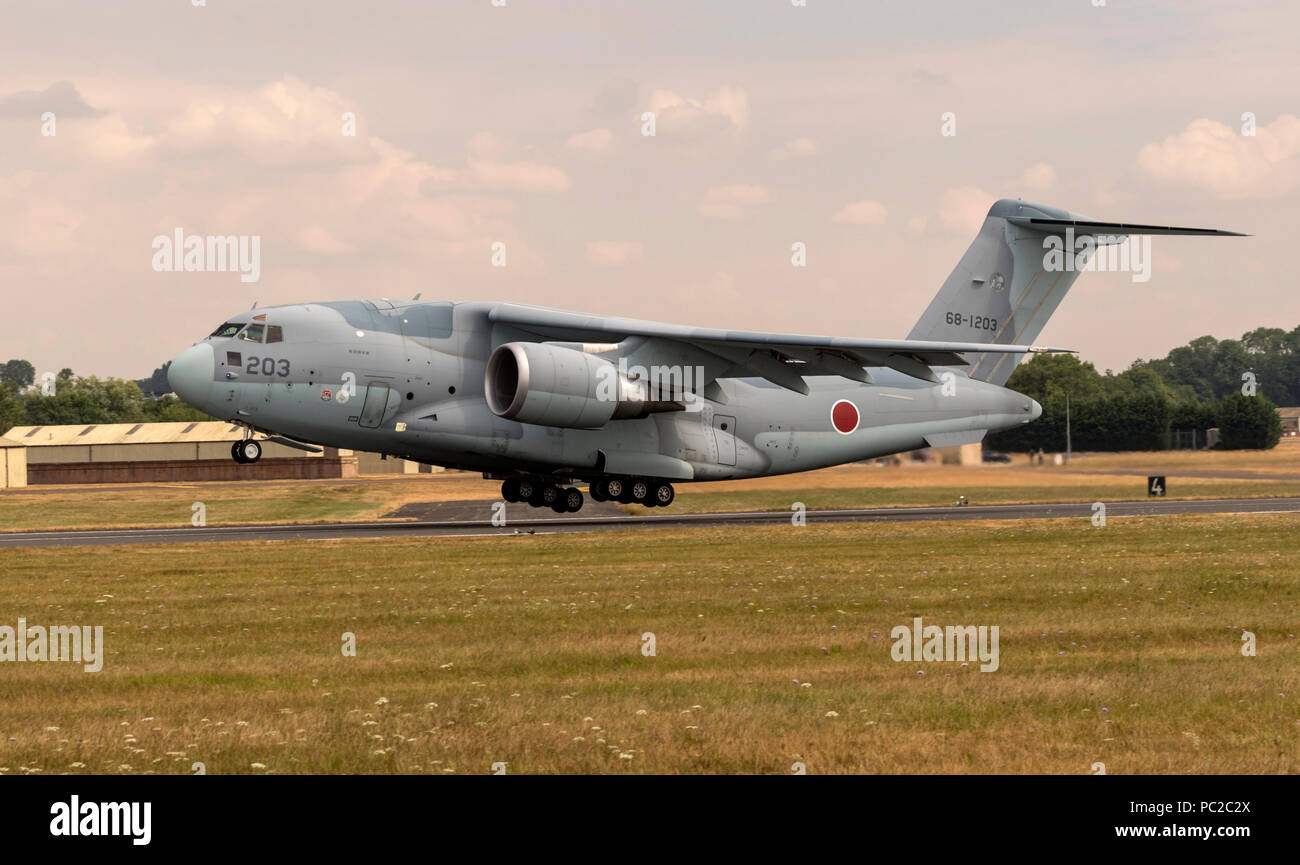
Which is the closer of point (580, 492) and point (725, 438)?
point (580, 492)

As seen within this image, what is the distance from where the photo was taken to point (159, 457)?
9850 cm

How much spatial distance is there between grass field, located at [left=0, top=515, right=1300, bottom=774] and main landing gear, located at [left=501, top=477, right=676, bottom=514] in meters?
10.0

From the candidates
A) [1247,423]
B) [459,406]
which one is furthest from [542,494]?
[1247,423]

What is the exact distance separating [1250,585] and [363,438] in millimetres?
19903

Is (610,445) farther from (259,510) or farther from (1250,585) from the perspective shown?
(259,510)

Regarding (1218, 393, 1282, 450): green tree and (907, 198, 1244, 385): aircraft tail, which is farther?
(1218, 393, 1282, 450): green tree

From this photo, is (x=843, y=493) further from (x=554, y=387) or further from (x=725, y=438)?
(x=554, y=387)

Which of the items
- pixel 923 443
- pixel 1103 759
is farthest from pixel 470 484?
pixel 1103 759

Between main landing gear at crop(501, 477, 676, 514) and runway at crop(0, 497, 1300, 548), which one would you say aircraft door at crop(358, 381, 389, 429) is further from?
main landing gear at crop(501, 477, 676, 514)

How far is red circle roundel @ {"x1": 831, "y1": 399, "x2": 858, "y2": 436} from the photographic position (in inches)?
1465

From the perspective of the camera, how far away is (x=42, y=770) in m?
8.62

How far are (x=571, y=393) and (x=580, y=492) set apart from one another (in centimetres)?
461

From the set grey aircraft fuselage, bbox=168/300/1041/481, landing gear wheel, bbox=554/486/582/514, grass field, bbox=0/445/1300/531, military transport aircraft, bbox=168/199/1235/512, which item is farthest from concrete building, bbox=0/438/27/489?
landing gear wheel, bbox=554/486/582/514

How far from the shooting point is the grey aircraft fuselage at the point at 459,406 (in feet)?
99.0
